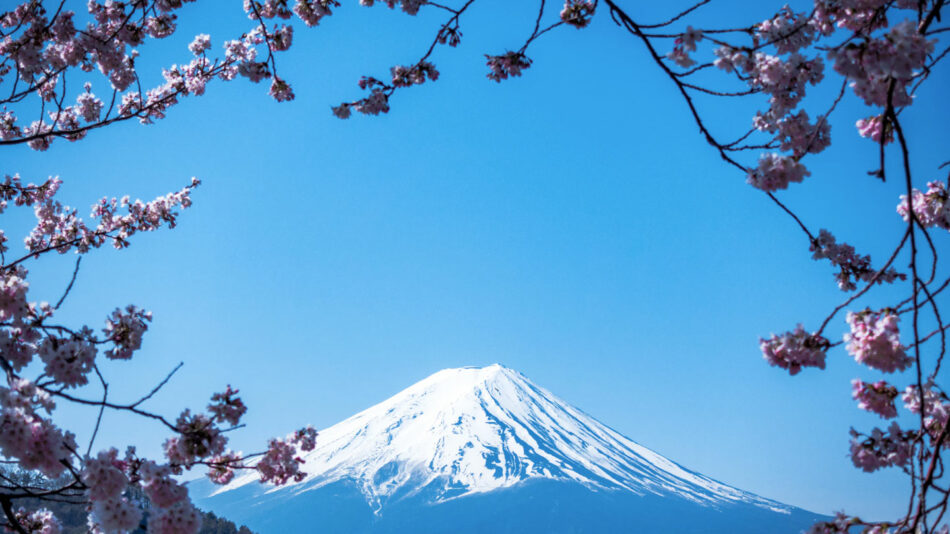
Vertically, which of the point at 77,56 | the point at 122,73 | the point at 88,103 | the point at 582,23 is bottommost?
the point at 582,23

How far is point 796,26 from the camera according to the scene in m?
2.27

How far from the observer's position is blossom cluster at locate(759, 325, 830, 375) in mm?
2076

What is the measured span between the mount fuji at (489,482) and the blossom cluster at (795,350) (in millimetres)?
72828

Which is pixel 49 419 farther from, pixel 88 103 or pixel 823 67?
pixel 88 103

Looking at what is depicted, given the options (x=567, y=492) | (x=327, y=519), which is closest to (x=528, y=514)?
(x=567, y=492)

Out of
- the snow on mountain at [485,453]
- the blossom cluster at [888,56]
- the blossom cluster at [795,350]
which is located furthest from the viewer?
the snow on mountain at [485,453]

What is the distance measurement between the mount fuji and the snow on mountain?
20 centimetres

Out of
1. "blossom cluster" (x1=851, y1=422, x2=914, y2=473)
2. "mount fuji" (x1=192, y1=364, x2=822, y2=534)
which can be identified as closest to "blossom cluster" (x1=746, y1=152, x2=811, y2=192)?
"blossom cluster" (x1=851, y1=422, x2=914, y2=473)

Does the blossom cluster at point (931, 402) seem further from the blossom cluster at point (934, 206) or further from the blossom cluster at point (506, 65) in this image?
the blossom cluster at point (506, 65)

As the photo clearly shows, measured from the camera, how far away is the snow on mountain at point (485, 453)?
78250 mm

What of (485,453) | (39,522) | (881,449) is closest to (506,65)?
(881,449)

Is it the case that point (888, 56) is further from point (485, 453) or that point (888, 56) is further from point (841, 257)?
point (485, 453)

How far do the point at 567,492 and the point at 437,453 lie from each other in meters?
19.7

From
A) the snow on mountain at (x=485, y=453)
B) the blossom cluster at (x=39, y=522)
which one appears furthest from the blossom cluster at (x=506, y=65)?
the snow on mountain at (x=485, y=453)
